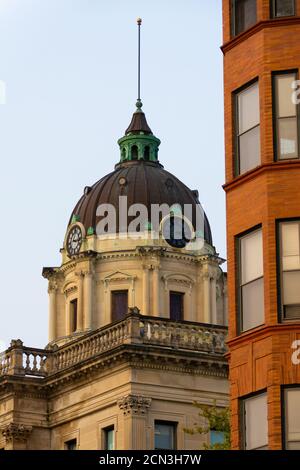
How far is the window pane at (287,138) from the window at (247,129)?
0.75 m

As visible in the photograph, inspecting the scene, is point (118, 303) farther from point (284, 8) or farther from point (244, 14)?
point (284, 8)

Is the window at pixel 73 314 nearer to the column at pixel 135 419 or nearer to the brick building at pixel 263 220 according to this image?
the column at pixel 135 419

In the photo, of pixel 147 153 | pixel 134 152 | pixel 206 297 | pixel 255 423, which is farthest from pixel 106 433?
pixel 255 423

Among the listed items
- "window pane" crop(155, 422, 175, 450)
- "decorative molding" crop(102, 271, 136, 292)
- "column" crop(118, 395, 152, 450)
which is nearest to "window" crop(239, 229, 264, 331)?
"column" crop(118, 395, 152, 450)

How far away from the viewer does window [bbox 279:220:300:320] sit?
3975cm

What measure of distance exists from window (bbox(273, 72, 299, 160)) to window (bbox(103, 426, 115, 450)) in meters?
33.1

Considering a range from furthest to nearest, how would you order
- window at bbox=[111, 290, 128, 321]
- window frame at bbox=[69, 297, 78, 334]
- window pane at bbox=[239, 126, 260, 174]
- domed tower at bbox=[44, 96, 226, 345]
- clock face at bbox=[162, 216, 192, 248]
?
window frame at bbox=[69, 297, 78, 334]
clock face at bbox=[162, 216, 192, 248]
domed tower at bbox=[44, 96, 226, 345]
window at bbox=[111, 290, 128, 321]
window pane at bbox=[239, 126, 260, 174]

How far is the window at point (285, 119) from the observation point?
41.0 metres

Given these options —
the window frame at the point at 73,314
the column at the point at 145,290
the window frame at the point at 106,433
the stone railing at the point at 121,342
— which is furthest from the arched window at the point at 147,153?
the window frame at the point at 106,433

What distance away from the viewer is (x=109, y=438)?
72.8 m

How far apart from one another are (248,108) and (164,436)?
104 ft

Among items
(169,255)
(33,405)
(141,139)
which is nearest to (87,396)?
(33,405)

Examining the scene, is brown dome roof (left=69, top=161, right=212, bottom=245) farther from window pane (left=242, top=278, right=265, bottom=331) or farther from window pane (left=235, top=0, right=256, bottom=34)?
window pane (left=242, top=278, right=265, bottom=331)

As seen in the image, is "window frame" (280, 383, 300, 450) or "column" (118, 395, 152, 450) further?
"column" (118, 395, 152, 450)
